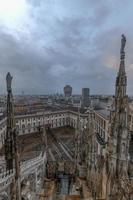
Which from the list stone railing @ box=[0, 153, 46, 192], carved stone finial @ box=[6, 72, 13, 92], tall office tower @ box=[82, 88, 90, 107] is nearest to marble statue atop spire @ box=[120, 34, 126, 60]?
carved stone finial @ box=[6, 72, 13, 92]

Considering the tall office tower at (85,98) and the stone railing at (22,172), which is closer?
the stone railing at (22,172)

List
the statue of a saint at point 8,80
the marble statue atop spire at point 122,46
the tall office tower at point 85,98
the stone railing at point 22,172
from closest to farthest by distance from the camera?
the marble statue atop spire at point 122,46
the statue of a saint at point 8,80
the stone railing at point 22,172
the tall office tower at point 85,98

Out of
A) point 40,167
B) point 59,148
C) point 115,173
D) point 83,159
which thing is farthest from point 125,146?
point 59,148

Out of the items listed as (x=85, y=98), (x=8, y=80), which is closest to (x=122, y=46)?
(x=8, y=80)

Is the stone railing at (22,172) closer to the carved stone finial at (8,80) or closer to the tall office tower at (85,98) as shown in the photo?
the carved stone finial at (8,80)

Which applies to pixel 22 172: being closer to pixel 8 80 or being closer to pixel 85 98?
pixel 8 80

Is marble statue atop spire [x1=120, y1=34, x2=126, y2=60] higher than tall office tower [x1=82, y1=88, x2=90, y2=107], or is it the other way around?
marble statue atop spire [x1=120, y1=34, x2=126, y2=60]

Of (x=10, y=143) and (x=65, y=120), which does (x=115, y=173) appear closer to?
(x=10, y=143)

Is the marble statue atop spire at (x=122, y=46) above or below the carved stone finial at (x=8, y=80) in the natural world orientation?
above

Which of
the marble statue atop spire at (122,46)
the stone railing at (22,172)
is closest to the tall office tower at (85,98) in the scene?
the stone railing at (22,172)

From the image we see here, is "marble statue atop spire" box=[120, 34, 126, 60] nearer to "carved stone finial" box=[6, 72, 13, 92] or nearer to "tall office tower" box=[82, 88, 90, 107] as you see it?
"carved stone finial" box=[6, 72, 13, 92]

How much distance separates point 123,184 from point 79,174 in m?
18.5

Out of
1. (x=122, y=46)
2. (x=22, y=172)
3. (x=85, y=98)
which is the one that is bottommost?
(x=22, y=172)

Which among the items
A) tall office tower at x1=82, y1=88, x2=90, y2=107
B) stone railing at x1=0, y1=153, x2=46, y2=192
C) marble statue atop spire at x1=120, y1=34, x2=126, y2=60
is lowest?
stone railing at x1=0, y1=153, x2=46, y2=192
